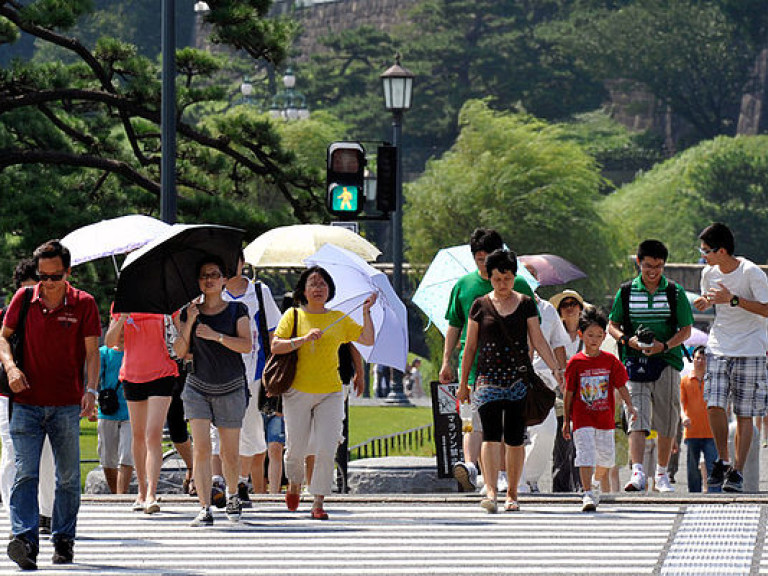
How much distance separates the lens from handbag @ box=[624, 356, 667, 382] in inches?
518

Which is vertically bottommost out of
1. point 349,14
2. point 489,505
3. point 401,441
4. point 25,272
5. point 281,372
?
point 489,505

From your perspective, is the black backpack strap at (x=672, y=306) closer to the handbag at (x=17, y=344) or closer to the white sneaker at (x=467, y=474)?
the white sneaker at (x=467, y=474)

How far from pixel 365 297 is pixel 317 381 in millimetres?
1341

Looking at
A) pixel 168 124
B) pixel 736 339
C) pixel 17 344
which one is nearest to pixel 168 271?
pixel 17 344

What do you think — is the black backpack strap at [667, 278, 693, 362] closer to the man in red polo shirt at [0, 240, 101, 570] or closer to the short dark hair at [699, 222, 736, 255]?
the short dark hair at [699, 222, 736, 255]

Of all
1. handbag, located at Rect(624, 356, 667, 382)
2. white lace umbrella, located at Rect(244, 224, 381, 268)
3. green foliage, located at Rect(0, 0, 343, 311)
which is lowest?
handbag, located at Rect(624, 356, 667, 382)

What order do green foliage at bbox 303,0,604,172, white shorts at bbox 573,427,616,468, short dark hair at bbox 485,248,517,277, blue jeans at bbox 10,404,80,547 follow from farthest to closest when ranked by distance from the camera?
1. green foliage at bbox 303,0,604,172
2. white shorts at bbox 573,427,616,468
3. short dark hair at bbox 485,248,517,277
4. blue jeans at bbox 10,404,80,547

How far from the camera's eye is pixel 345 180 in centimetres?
1767

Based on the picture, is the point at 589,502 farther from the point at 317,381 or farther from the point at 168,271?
the point at 168,271

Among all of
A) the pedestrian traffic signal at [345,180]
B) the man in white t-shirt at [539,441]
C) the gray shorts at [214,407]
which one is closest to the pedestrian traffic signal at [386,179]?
the pedestrian traffic signal at [345,180]

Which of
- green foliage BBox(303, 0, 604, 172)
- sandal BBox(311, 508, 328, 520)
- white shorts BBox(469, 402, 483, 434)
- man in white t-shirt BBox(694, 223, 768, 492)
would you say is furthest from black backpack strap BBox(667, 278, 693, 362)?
green foliage BBox(303, 0, 604, 172)

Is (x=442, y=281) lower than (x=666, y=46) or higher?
lower

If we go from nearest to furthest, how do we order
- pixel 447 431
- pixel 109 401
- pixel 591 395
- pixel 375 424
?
pixel 591 395 < pixel 109 401 < pixel 447 431 < pixel 375 424

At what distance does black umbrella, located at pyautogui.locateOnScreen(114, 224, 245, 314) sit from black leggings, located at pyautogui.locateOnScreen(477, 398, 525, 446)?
1877mm
